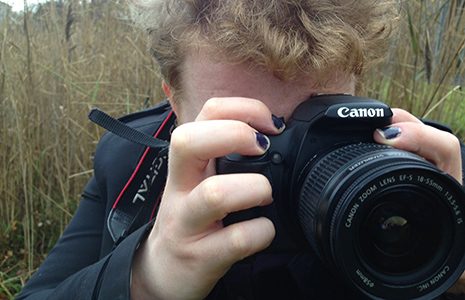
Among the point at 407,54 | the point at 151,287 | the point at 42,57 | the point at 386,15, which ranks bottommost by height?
the point at 151,287

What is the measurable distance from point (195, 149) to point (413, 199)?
0.25 m

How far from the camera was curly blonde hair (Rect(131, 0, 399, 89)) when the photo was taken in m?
0.80

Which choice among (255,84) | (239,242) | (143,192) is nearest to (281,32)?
(255,84)

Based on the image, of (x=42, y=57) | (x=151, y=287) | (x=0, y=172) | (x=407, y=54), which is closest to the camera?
(x=151, y=287)

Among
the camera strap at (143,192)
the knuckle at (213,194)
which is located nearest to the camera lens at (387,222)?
the knuckle at (213,194)

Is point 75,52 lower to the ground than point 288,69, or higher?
lower

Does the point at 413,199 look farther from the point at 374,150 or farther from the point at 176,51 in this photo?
the point at 176,51

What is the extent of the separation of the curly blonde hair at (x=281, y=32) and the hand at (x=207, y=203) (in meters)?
0.10

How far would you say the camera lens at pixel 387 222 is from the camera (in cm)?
61

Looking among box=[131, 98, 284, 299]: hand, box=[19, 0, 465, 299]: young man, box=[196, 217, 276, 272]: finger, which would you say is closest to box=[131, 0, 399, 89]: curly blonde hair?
box=[19, 0, 465, 299]: young man

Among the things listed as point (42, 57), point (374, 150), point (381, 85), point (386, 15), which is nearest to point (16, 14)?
point (42, 57)

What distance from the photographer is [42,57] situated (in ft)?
6.26

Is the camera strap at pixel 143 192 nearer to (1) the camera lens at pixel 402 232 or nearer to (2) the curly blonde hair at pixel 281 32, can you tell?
(2) the curly blonde hair at pixel 281 32

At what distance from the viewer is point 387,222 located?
2.17 feet
